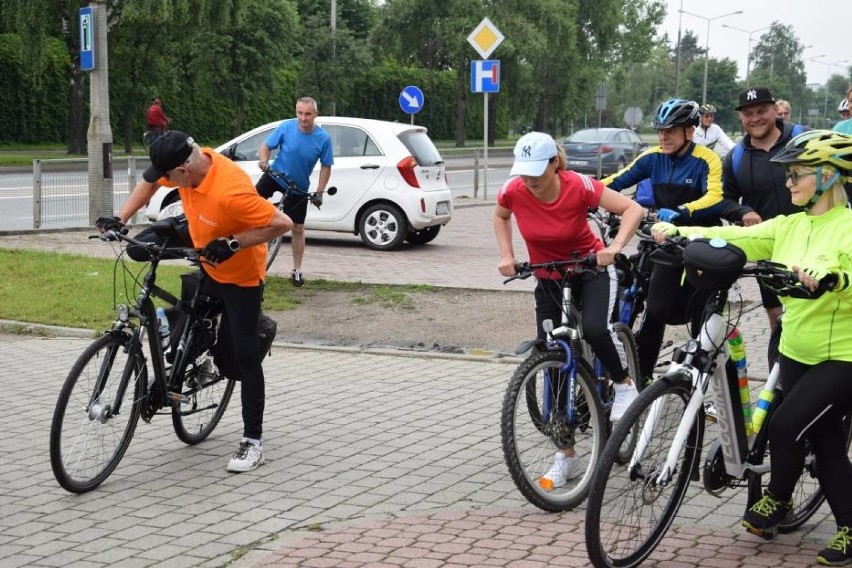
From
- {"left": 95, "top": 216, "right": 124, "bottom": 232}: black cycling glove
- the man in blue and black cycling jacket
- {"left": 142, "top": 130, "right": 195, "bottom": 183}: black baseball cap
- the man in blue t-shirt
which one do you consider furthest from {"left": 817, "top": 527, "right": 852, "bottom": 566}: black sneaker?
the man in blue t-shirt

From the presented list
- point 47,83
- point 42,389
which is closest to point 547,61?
point 47,83

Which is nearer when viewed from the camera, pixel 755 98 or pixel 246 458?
pixel 246 458

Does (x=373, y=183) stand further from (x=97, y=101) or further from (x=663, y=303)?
(x=663, y=303)

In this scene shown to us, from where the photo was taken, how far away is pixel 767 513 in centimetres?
502

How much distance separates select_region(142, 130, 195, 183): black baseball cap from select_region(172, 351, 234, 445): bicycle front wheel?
109 centimetres

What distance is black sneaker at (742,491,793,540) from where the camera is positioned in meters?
5.02

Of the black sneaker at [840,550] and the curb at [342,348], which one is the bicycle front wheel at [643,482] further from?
the curb at [342,348]

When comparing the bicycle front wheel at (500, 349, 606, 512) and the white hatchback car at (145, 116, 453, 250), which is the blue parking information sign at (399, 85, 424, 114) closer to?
the white hatchback car at (145, 116, 453, 250)

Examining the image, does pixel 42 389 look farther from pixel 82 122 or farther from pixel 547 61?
pixel 547 61

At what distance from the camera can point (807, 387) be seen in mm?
4750

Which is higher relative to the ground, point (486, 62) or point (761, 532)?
point (486, 62)

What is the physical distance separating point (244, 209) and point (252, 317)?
0.61 m

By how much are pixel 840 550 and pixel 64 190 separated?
15273 mm

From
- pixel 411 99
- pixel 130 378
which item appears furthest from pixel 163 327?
pixel 411 99
